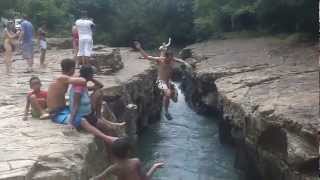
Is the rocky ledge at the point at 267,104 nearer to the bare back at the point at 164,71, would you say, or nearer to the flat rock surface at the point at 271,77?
the flat rock surface at the point at 271,77

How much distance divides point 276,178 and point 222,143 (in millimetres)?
6118

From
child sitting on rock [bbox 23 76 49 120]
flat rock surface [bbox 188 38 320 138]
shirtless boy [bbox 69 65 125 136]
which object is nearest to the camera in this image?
shirtless boy [bbox 69 65 125 136]

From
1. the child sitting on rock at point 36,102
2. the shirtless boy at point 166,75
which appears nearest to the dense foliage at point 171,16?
the shirtless boy at point 166,75

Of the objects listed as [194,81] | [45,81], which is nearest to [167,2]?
[194,81]

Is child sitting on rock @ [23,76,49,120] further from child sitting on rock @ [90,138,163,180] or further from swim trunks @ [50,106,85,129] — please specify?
child sitting on rock @ [90,138,163,180]

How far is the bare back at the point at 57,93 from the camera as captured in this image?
9.91m

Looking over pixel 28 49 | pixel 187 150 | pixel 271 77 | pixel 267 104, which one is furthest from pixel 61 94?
pixel 187 150

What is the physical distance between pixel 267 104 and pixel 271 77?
3898mm

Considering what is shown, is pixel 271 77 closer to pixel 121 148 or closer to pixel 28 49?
pixel 28 49

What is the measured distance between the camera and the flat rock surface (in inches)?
438

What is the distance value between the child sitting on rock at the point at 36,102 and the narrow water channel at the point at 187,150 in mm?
4535

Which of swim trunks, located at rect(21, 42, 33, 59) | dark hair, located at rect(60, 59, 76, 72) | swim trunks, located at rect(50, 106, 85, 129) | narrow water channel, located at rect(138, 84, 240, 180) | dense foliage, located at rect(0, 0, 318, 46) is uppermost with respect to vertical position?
dense foliage, located at rect(0, 0, 318, 46)

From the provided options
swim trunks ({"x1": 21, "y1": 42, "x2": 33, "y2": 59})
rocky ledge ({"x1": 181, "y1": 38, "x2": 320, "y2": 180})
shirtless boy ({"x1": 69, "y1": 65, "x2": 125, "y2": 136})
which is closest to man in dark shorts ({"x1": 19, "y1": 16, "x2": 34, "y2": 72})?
swim trunks ({"x1": 21, "y1": 42, "x2": 33, "y2": 59})

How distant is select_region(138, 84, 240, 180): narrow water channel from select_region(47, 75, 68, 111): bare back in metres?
4.94
